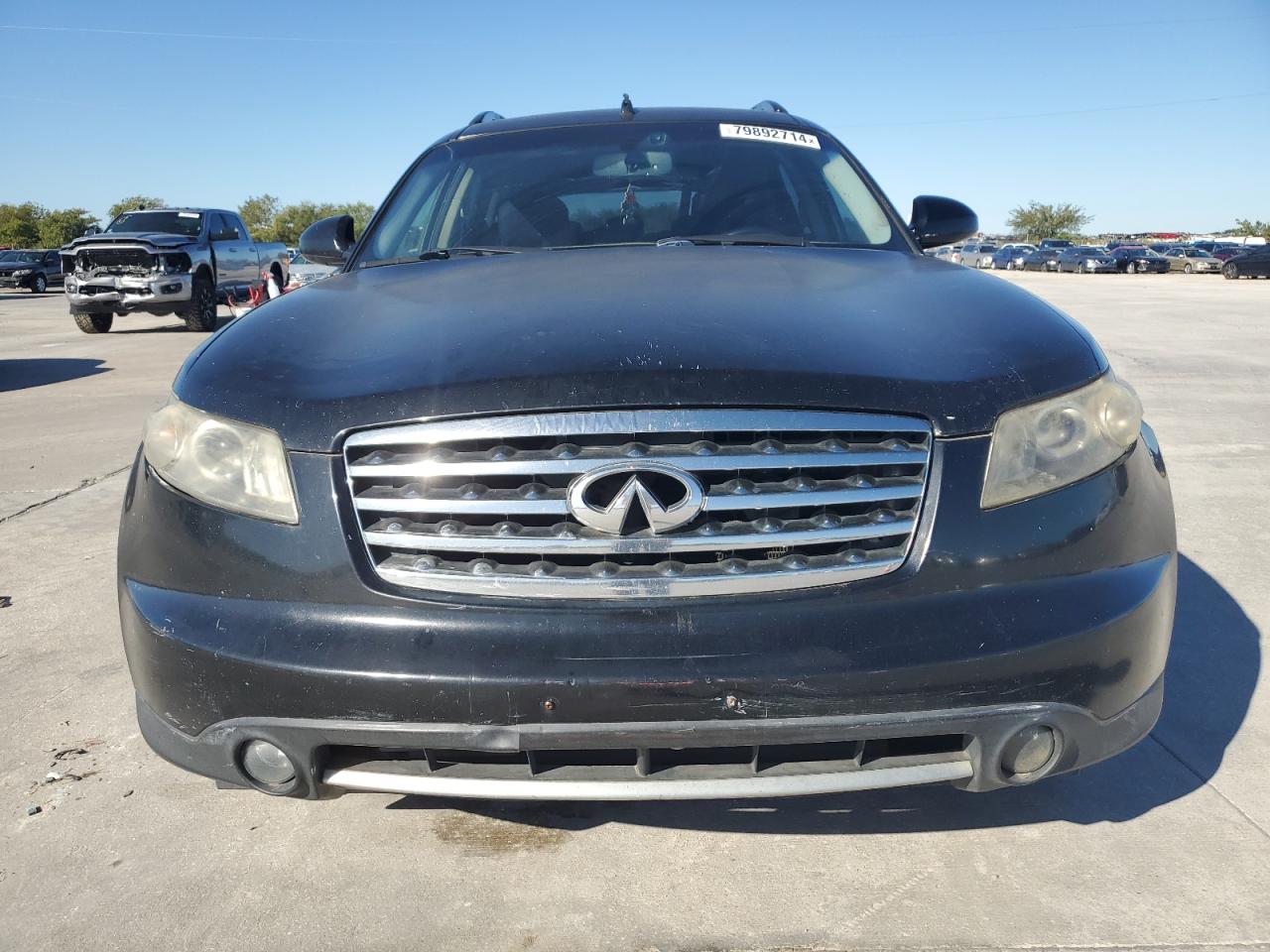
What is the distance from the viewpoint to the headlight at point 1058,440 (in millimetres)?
1870

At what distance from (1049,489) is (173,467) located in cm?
163

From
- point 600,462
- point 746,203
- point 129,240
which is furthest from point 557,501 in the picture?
point 129,240

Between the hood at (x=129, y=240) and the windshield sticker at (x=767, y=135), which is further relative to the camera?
the hood at (x=129, y=240)

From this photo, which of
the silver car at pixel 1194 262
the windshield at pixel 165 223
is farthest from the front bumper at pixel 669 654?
the silver car at pixel 1194 262

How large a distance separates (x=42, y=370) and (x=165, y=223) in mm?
6448

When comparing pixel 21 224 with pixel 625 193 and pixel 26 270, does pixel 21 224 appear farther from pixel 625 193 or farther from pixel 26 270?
pixel 625 193

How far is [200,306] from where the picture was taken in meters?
16.6

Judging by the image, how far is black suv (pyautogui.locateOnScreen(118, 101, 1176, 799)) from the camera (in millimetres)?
1749

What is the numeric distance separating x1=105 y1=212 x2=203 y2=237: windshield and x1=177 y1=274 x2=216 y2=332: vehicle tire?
963 millimetres

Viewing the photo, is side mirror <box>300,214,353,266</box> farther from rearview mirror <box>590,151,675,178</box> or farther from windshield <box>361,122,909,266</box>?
rearview mirror <box>590,151,675,178</box>

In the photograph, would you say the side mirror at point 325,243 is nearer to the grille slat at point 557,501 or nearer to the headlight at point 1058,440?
the grille slat at point 557,501

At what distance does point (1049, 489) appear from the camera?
188 cm

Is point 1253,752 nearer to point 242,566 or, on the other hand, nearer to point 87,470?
point 242,566

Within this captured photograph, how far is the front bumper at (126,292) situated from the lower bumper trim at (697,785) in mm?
15725
